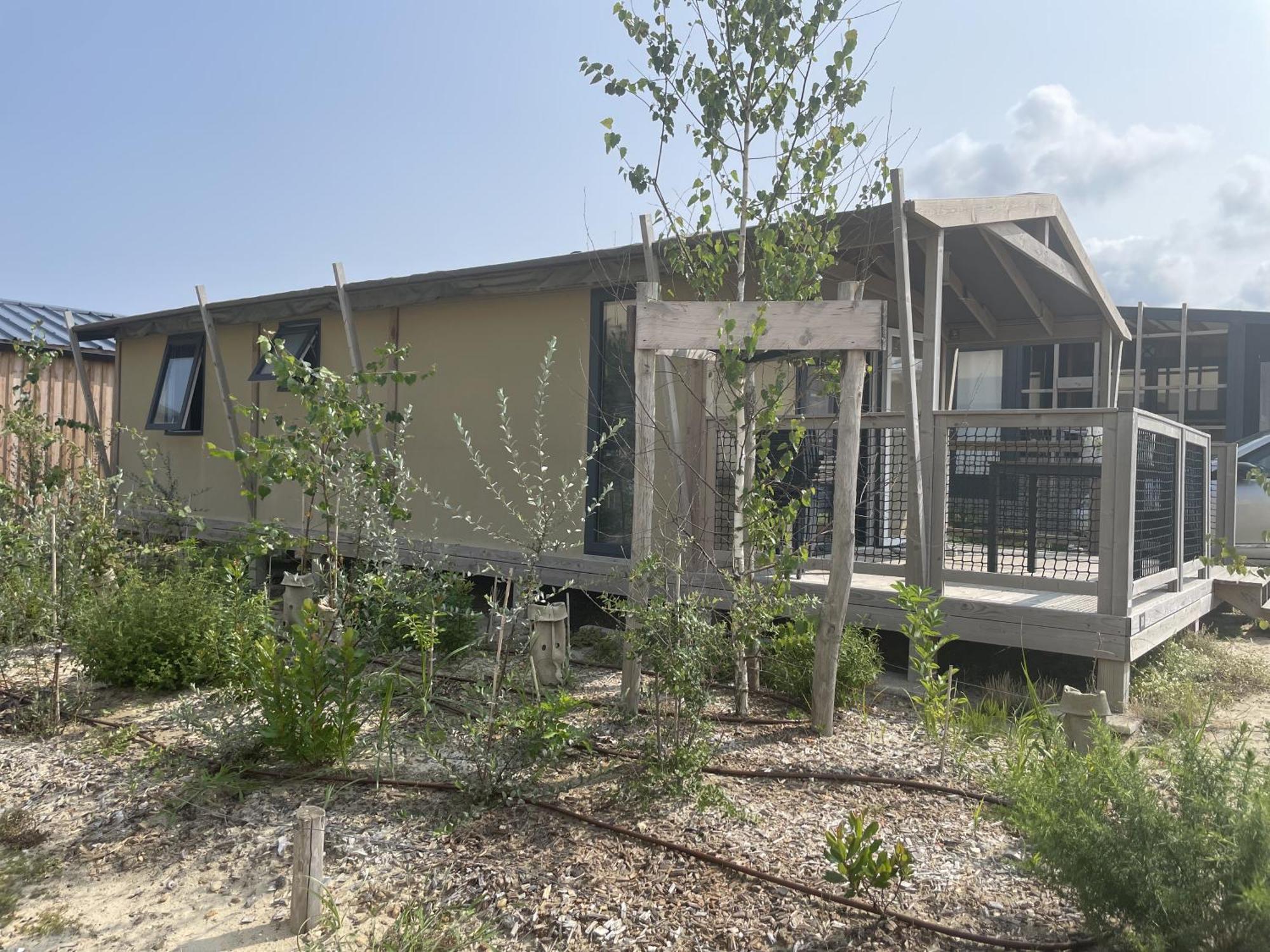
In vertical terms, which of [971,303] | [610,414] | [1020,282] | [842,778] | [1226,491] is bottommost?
[842,778]

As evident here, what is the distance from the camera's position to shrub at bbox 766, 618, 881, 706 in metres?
4.52

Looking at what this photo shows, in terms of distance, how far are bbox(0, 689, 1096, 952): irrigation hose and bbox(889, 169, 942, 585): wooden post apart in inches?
68.3

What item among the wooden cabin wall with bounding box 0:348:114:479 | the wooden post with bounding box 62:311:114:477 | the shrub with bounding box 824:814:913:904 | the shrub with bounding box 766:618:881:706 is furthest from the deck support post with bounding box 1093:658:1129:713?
the wooden cabin wall with bounding box 0:348:114:479

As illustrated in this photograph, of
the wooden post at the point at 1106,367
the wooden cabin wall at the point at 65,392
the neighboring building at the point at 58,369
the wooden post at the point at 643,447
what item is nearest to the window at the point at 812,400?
the wooden post at the point at 643,447

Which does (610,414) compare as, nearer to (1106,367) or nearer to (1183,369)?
(1106,367)

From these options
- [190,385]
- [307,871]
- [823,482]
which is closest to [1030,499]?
[823,482]

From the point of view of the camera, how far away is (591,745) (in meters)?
3.65

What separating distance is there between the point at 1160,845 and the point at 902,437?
13.4 feet

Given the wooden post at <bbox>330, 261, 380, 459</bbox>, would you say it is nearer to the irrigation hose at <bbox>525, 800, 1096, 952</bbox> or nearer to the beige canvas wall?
the beige canvas wall

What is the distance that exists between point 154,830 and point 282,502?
240 inches

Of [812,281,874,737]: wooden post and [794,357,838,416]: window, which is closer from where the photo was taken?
[812,281,874,737]: wooden post

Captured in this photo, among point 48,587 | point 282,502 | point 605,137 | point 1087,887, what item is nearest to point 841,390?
point 605,137

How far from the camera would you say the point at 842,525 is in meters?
4.06

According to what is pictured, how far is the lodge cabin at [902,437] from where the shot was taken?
5.00 m
